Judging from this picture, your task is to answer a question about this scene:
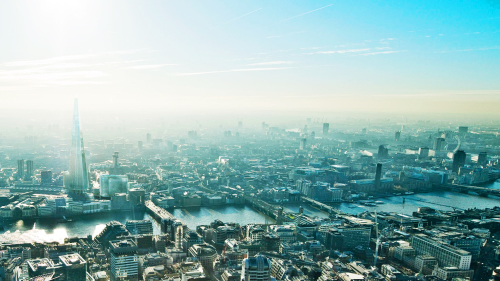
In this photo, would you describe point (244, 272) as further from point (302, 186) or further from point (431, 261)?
point (302, 186)

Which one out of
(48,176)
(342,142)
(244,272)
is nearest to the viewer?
(244,272)

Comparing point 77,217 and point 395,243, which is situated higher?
point 395,243

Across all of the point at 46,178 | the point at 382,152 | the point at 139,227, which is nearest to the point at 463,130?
the point at 382,152

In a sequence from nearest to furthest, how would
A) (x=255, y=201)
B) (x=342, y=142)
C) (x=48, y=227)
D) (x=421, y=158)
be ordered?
(x=48, y=227)
(x=255, y=201)
(x=421, y=158)
(x=342, y=142)

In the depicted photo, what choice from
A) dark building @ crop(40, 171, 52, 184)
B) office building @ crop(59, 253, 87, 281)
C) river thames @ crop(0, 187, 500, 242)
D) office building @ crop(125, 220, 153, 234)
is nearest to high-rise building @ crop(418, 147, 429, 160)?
river thames @ crop(0, 187, 500, 242)

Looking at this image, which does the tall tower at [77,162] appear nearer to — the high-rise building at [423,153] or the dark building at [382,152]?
the dark building at [382,152]

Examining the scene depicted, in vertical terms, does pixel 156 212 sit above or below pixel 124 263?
below

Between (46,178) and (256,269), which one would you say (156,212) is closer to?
(46,178)

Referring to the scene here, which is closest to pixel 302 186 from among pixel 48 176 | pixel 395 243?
pixel 395 243
